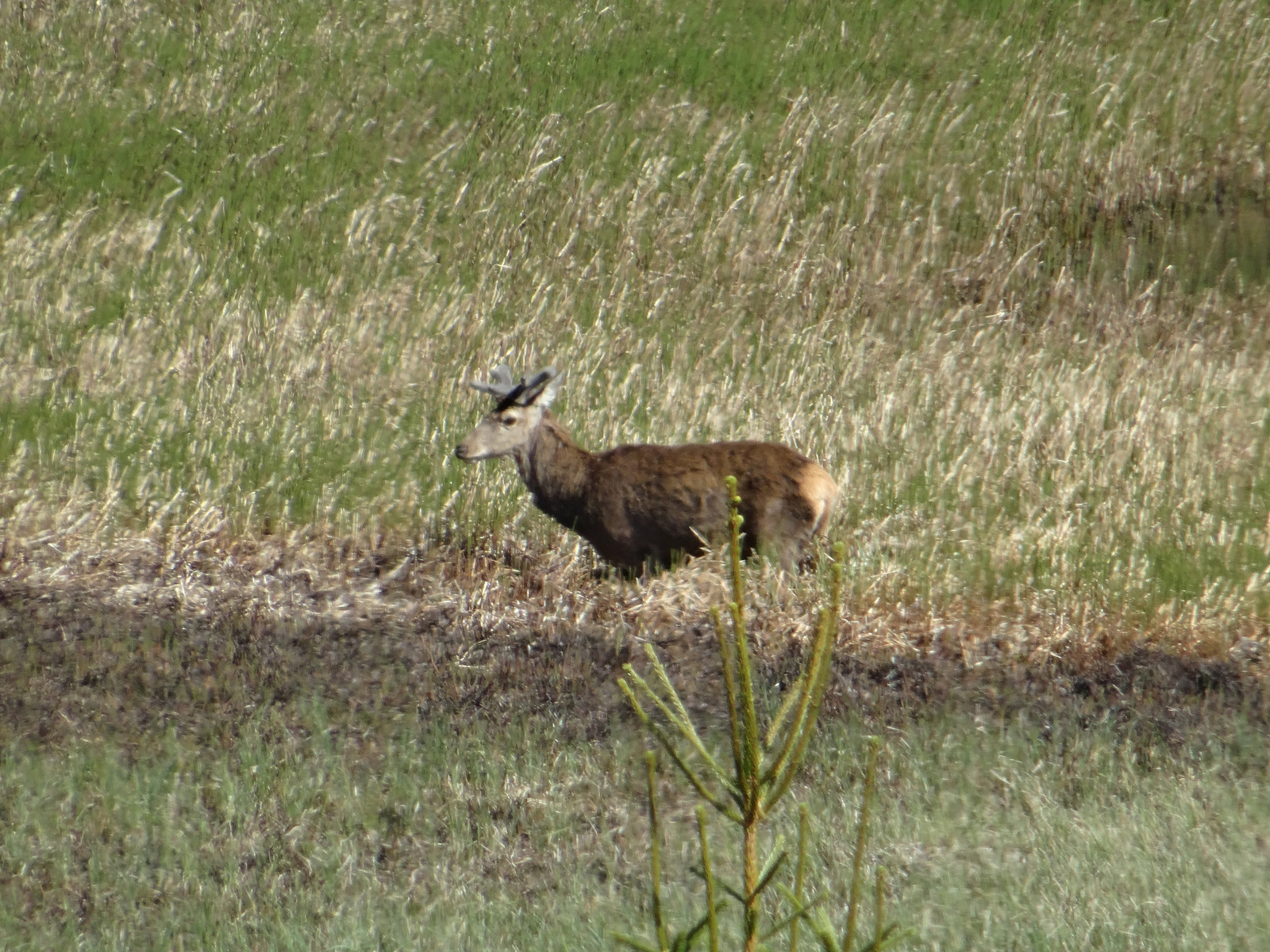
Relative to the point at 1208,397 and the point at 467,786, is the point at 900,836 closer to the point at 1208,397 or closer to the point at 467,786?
the point at 467,786

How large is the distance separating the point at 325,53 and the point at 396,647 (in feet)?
36.9

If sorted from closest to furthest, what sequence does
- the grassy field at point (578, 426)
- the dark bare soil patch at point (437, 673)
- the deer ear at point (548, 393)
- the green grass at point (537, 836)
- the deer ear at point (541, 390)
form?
1. the green grass at point (537, 836)
2. the grassy field at point (578, 426)
3. the dark bare soil patch at point (437, 673)
4. the deer ear at point (541, 390)
5. the deer ear at point (548, 393)

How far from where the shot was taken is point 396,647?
705 centimetres

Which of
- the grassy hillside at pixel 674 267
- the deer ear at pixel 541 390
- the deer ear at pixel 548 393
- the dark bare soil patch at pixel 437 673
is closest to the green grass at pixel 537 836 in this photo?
the dark bare soil patch at pixel 437 673

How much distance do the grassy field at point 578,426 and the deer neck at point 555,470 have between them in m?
0.33

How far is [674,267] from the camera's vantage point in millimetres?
13625

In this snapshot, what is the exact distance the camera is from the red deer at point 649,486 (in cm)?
774

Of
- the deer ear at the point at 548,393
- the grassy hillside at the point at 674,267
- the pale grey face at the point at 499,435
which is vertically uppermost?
the deer ear at the point at 548,393

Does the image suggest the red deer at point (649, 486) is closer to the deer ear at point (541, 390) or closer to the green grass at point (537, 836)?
the deer ear at point (541, 390)

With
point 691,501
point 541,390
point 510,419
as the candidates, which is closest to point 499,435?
point 510,419

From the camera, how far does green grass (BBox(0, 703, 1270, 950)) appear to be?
15.2 feet

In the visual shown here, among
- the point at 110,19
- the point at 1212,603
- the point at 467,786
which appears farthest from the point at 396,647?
the point at 110,19

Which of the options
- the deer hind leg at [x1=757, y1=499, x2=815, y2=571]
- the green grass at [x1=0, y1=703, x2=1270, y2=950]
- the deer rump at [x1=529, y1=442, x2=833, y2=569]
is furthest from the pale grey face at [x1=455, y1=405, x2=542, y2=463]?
the green grass at [x1=0, y1=703, x2=1270, y2=950]

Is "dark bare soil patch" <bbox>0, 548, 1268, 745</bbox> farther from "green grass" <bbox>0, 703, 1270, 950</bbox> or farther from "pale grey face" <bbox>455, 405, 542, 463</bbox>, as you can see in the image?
"pale grey face" <bbox>455, 405, 542, 463</bbox>
